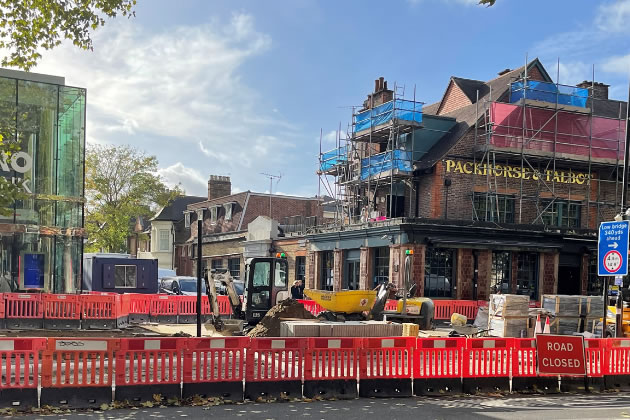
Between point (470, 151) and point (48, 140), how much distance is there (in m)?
19.4

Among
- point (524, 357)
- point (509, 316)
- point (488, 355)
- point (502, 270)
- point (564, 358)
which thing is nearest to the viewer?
point (488, 355)

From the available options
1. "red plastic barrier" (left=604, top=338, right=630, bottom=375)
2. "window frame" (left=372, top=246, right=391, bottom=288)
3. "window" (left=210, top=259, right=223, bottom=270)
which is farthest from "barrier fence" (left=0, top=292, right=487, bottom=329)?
"window" (left=210, top=259, right=223, bottom=270)

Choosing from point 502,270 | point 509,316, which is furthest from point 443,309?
point 509,316

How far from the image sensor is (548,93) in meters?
34.6

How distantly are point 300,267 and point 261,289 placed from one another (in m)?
18.0

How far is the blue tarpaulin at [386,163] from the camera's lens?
32.9 meters

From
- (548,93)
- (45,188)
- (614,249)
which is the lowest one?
(614,249)

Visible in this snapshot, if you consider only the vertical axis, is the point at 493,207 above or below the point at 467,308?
above

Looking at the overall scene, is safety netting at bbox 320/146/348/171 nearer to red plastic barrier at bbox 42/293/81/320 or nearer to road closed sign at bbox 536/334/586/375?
red plastic barrier at bbox 42/293/81/320

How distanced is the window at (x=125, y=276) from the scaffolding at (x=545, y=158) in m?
16.8

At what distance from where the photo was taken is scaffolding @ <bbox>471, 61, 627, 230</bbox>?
32.8m

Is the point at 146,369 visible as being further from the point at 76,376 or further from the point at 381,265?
the point at 381,265

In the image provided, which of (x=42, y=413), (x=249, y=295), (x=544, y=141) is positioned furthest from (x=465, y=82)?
(x=42, y=413)

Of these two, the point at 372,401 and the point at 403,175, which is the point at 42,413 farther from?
the point at 403,175
